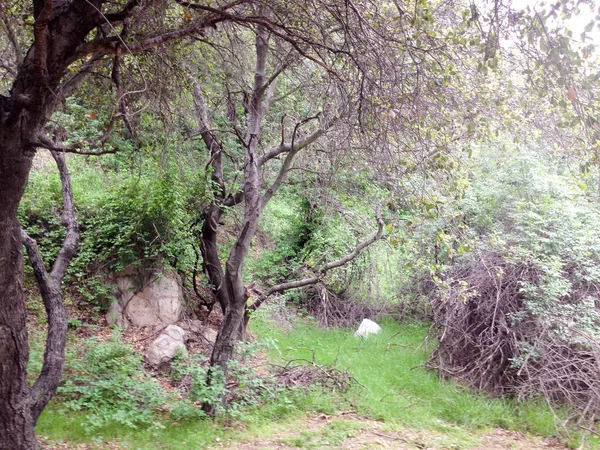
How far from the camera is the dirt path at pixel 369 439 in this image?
580 centimetres

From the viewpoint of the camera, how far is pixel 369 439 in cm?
612

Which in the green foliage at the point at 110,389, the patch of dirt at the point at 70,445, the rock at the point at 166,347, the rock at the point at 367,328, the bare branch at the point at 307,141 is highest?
the bare branch at the point at 307,141

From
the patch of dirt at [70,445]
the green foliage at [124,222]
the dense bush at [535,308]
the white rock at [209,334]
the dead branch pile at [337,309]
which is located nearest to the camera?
the patch of dirt at [70,445]

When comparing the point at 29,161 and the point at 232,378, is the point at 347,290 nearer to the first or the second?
the point at 232,378

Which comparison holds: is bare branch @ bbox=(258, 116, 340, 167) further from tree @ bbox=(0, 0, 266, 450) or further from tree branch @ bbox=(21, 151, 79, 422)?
tree branch @ bbox=(21, 151, 79, 422)

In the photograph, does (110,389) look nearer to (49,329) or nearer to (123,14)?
(49,329)

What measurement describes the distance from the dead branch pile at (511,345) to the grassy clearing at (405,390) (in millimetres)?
300

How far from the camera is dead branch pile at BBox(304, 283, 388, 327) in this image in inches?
459

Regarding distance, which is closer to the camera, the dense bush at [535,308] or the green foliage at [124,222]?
the dense bush at [535,308]

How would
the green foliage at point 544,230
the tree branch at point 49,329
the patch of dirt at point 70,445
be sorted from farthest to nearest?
the green foliage at point 544,230 < the patch of dirt at point 70,445 < the tree branch at point 49,329

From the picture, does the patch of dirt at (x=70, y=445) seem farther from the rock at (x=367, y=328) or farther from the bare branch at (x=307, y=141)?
the rock at (x=367, y=328)

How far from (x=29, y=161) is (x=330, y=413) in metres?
4.73

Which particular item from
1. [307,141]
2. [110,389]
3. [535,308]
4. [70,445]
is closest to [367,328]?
[535,308]

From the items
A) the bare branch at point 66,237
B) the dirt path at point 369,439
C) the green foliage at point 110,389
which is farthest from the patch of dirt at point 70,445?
→ the bare branch at point 66,237
